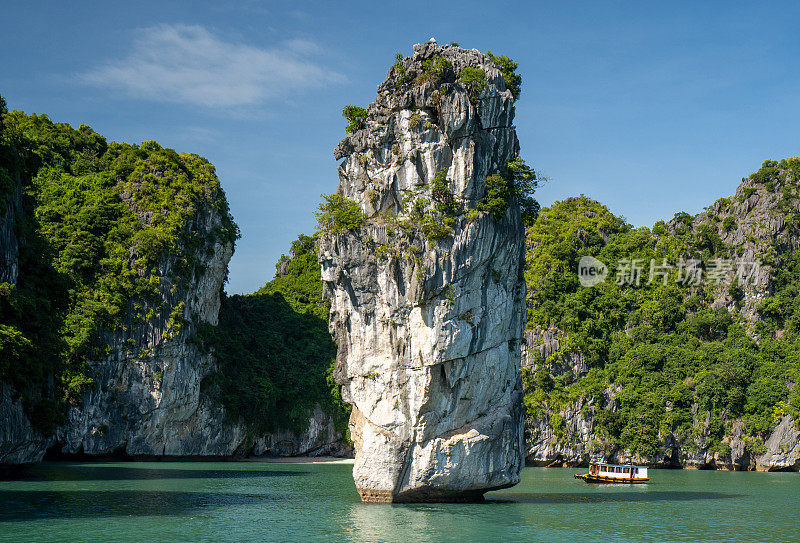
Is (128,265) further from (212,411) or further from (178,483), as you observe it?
(178,483)

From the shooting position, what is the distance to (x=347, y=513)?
2466 cm

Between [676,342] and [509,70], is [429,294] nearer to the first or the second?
[509,70]

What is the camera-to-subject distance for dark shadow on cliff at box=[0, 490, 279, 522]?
74.8ft

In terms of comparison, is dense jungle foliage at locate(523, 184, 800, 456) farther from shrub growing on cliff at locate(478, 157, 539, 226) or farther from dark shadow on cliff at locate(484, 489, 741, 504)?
shrub growing on cliff at locate(478, 157, 539, 226)

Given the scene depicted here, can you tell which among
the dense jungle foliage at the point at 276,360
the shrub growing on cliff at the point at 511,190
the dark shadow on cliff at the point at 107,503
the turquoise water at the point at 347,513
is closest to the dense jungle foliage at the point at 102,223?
the dark shadow on cliff at the point at 107,503

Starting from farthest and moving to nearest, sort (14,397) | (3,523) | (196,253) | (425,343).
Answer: (196,253) < (14,397) < (425,343) < (3,523)

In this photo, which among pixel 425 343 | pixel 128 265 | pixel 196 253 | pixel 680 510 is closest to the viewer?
pixel 425 343

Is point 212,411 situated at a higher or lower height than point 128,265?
lower

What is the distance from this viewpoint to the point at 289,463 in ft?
196

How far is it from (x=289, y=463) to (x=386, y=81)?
130 feet

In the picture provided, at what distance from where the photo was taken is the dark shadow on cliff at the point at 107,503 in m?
22.8

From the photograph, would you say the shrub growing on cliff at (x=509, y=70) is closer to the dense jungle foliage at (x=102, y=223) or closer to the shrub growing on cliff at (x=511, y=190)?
the shrub growing on cliff at (x=511, y=190)

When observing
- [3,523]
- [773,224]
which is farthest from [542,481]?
[773,224]

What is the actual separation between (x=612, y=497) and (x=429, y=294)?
14044 mm
